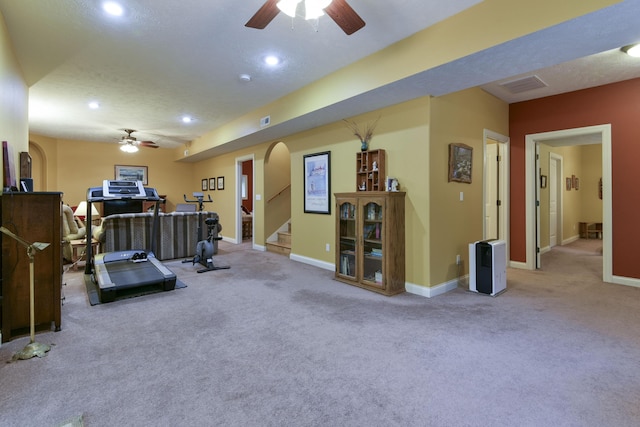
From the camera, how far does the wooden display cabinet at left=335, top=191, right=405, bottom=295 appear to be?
3641mm

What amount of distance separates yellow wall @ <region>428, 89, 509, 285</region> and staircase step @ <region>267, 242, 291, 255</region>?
3.09 meters

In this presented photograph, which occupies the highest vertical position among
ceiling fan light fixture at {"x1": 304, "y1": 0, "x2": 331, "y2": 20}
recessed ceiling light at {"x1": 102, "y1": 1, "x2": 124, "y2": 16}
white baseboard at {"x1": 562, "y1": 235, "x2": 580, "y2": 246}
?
recessed ceiling light at {"x1": 102, "y1": 1, "x2": 124, "y2": 16}

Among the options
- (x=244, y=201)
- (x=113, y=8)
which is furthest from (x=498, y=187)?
(x=244, y=201)

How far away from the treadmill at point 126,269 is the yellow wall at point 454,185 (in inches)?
129

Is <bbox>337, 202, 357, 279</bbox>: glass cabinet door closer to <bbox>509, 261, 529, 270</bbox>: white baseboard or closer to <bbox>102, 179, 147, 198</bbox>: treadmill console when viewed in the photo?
<bbox>509, 261, 529, 270</bbox>: white baseboard

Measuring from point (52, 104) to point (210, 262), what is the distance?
3759 millimetres

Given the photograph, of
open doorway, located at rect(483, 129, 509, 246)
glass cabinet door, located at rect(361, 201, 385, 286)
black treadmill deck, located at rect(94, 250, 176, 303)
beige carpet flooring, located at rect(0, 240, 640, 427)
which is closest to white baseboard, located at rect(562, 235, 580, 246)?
open doorway, located at rect(483, 129, 509, 246)

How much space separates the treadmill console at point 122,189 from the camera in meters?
4.46

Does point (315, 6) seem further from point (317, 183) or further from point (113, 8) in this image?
point (317, 183)

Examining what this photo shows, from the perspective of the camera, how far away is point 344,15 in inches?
83.0

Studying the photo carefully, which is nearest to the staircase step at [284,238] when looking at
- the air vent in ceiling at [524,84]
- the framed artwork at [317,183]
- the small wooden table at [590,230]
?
the framed artwork at [317,183]

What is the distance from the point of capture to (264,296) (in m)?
3.59

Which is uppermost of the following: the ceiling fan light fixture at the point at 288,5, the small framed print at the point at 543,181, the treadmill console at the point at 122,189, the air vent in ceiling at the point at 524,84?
the air vent in ceiling at the point at 524,84

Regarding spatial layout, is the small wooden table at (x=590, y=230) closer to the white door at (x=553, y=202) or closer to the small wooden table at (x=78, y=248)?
the white door at (x=553, y=202)
